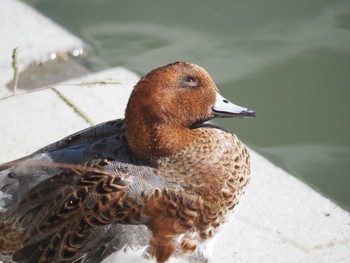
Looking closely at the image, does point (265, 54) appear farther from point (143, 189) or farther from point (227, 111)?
point (143, 189)

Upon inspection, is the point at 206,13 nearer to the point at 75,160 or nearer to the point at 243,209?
the point at 243,209

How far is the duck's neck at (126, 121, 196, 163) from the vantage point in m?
2.64

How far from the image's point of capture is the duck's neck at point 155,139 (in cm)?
264

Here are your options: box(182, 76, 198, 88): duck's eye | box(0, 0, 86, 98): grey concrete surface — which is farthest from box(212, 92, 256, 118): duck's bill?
box(0, 0, 86, 98): grey concrete surface

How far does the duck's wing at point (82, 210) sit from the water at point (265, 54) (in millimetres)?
1259

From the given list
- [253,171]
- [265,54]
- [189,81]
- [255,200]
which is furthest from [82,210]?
[265,54]

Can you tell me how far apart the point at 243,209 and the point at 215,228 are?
0.67m

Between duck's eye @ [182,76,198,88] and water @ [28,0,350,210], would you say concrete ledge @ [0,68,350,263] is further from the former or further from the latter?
duck's eye @ [182,76,198,88]

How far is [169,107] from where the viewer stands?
2.64 m

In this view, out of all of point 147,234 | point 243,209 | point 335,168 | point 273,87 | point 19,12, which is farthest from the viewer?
point 19,12

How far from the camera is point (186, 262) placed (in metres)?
2.71

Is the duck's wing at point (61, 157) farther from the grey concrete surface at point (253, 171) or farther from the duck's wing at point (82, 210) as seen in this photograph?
the grey concrete surface at point (253, 171)

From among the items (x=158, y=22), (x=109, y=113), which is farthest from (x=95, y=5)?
(x=109, y=113)

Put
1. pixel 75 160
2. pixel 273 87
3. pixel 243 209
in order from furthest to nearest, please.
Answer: pixel 273 87
pixel 243 209
pixel 75 160
